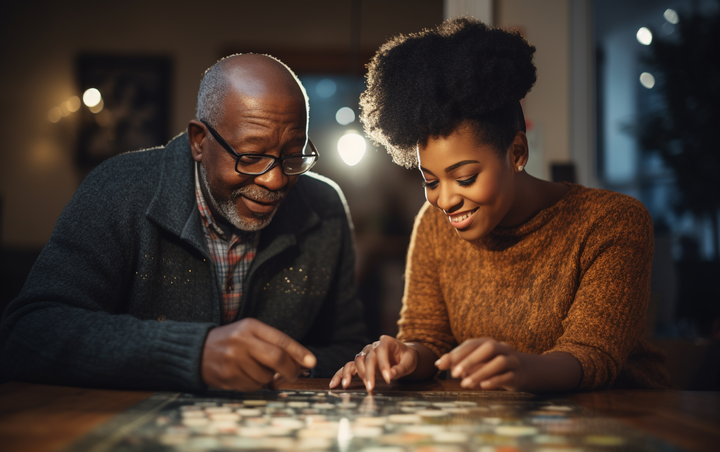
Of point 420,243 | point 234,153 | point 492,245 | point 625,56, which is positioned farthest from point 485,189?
point 625,56

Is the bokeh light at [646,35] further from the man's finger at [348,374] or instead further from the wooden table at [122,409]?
the man's finger at [348,374]

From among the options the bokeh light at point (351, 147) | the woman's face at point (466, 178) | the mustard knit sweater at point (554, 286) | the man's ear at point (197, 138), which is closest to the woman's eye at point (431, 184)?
the woman's face at point (466, 178)

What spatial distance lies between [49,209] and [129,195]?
4.00 metres

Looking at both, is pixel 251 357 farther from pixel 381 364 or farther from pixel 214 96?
pixel 214 96

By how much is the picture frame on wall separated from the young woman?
3.88 metres

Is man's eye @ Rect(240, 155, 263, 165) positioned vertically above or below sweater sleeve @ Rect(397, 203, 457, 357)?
above

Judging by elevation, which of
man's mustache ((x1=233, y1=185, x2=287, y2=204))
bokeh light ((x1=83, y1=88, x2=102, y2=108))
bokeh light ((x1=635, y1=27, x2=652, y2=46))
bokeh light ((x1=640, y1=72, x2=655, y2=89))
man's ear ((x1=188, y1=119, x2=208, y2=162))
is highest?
bokeh light ((x1=635, y1=27, x2=652, y2=46))

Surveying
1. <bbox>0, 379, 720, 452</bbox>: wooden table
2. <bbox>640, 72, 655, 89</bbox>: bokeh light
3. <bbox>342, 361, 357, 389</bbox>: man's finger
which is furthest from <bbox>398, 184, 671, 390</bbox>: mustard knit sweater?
<bbox>640, 72, 655, 89</bbox>: bokeh light

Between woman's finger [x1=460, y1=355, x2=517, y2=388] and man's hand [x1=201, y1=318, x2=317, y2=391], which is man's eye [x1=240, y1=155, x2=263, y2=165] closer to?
man's hand [x1=201, y1=318, x2=317, y2=391]

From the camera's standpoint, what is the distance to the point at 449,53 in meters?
1.33

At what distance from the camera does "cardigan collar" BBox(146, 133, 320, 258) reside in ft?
4.80

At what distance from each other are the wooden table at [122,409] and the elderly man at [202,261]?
0.26 ft

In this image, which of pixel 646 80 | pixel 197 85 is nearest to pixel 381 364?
pixel 197 85

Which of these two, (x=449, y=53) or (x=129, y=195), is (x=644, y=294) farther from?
(x=129, y=195)
